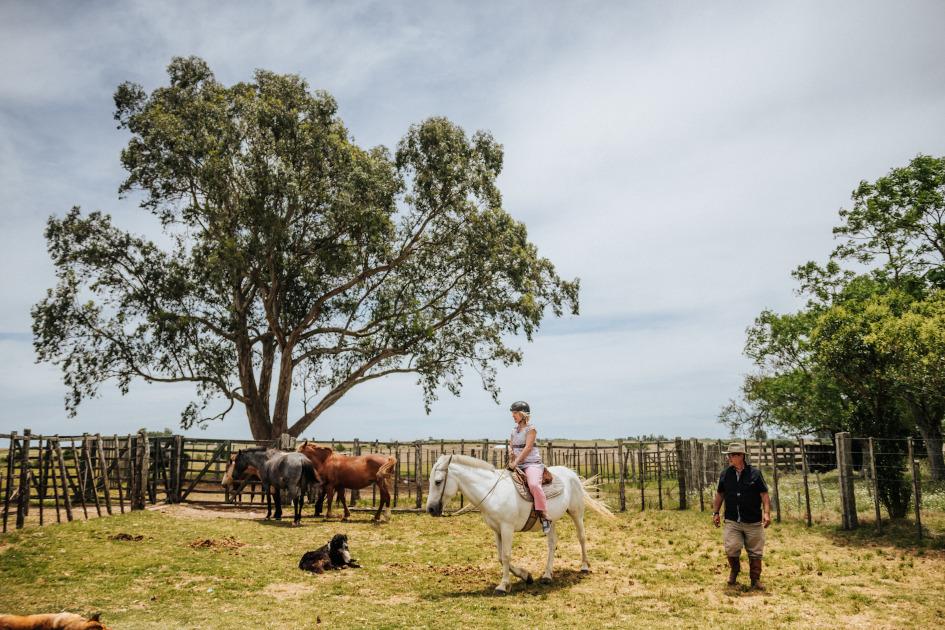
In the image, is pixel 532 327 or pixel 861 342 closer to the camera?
pixel 861 342

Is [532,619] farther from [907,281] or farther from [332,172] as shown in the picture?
[907,281]

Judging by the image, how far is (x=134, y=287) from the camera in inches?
926

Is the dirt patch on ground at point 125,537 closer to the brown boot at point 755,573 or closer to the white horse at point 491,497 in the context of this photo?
the white horse at point 491,497

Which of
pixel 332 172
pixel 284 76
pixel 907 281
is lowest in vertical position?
pixel 907 281

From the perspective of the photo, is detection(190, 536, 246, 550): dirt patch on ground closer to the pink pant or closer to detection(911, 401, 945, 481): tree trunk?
the pink pant

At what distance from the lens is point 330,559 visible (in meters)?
9.99

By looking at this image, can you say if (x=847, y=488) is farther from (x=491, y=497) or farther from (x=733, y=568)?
(x=491, y=497)

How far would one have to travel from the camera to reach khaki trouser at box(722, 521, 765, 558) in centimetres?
841

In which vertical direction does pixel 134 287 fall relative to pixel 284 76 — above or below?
below

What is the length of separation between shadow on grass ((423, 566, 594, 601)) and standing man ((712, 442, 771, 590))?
2.10 meters

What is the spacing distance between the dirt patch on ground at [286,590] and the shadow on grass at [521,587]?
1.78 m

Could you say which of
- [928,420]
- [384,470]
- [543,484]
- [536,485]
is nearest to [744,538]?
[543,484]

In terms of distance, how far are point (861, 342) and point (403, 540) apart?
1145 centimetres

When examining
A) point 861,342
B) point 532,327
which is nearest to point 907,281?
point 861,342
